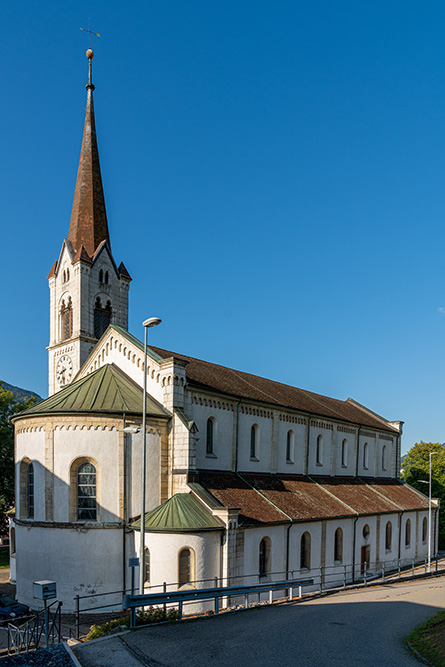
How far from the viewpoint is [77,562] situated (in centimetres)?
2448

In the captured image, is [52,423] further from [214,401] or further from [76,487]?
[214,401]

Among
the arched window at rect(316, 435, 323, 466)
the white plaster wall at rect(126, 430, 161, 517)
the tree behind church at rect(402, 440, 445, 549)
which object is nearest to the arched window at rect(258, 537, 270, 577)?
the white plaster wall at rect(126, 430, 161, 517)

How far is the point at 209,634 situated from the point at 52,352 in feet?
96.3

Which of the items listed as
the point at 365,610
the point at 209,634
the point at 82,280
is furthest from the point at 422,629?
the point at 82,280

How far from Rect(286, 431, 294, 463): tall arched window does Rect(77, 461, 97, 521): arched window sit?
16.2 meters

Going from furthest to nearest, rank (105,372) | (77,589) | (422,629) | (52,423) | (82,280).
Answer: (82,280), (105,372), (52,423), (77,589), (422,629)

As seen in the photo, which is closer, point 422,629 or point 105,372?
point 422,629

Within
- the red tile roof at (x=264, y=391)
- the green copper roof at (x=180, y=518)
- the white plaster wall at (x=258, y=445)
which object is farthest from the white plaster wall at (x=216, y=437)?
the green copper roof at (x=180, y=518)

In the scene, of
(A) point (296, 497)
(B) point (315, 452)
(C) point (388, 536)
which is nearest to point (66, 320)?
(A) point (296, 497)

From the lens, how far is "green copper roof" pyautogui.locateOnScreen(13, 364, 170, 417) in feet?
86.0

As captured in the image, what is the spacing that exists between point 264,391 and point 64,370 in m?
14.5

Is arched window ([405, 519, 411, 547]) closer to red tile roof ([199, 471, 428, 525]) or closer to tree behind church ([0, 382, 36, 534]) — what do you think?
red tile roof ([199, 471, 428, 525])

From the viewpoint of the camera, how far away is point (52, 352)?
39938 mm

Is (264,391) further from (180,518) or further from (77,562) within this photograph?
(77,562)
